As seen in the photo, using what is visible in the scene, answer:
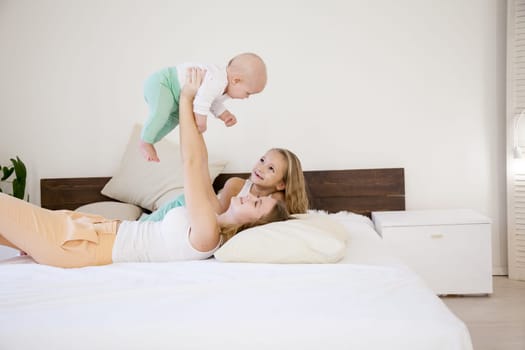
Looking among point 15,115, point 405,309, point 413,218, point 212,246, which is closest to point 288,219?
point 212,246

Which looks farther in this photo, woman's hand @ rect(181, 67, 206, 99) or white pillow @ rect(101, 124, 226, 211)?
white pillow @ rect(101, 124, 226, 211)

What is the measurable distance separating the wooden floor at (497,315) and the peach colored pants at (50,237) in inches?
66.6

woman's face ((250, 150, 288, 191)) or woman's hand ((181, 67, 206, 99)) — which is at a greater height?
woman's hand ((181, 67, 206, 99))

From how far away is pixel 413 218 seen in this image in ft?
10.5

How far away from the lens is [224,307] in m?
1.48

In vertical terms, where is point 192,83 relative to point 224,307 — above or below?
above

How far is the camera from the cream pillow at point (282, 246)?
1887 mm

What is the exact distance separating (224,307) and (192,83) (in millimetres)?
868

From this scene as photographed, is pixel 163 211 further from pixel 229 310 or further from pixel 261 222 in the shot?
pixel 229 310

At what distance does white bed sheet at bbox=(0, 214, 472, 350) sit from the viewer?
4.47ft

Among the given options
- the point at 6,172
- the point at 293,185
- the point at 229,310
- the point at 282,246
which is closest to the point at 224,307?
the point at 229,310

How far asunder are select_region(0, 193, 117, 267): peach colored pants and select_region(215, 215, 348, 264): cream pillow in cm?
48

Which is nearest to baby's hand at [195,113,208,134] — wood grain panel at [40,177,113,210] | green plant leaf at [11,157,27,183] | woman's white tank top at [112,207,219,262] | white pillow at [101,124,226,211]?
woman's white tank top at [112,207,219,262]

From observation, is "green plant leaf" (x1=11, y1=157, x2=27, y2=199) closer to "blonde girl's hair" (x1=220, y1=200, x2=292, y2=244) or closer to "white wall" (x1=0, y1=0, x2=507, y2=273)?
"white wall" (x1=0, y1=0, x2=507, y2=273)
